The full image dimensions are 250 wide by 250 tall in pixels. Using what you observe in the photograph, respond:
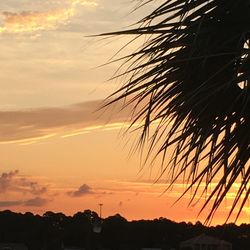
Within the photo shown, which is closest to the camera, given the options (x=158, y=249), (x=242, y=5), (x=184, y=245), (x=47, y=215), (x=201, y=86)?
(x=201, y=86)

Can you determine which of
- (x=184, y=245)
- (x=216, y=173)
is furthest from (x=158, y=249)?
(x=216, y=173)

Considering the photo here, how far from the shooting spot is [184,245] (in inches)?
2114

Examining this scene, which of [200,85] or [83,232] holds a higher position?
[83,232]

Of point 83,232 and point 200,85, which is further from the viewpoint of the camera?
point 83,232

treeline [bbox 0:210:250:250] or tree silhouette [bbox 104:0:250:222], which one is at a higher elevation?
treeline [bbox 0:210:250:250]

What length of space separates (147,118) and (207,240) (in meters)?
46.4

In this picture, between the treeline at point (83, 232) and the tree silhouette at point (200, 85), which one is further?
the treeline at point (83, 232)

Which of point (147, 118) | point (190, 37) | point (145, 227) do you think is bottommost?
point (147, 118)

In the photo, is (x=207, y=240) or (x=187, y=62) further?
(x=207, y=240)

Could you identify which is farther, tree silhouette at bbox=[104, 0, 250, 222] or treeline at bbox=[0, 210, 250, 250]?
treeline at bbox=[0, 210, 250, 250]

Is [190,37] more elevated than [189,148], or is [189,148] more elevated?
[190,37]

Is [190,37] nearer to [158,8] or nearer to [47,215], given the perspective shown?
[158,8]

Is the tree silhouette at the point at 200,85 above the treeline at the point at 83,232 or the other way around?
the other way around

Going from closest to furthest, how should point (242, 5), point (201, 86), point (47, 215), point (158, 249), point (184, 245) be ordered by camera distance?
point (201, 86)
point (242, 5)
point (184, 245)
point (158, 249)
point (47, 215)
